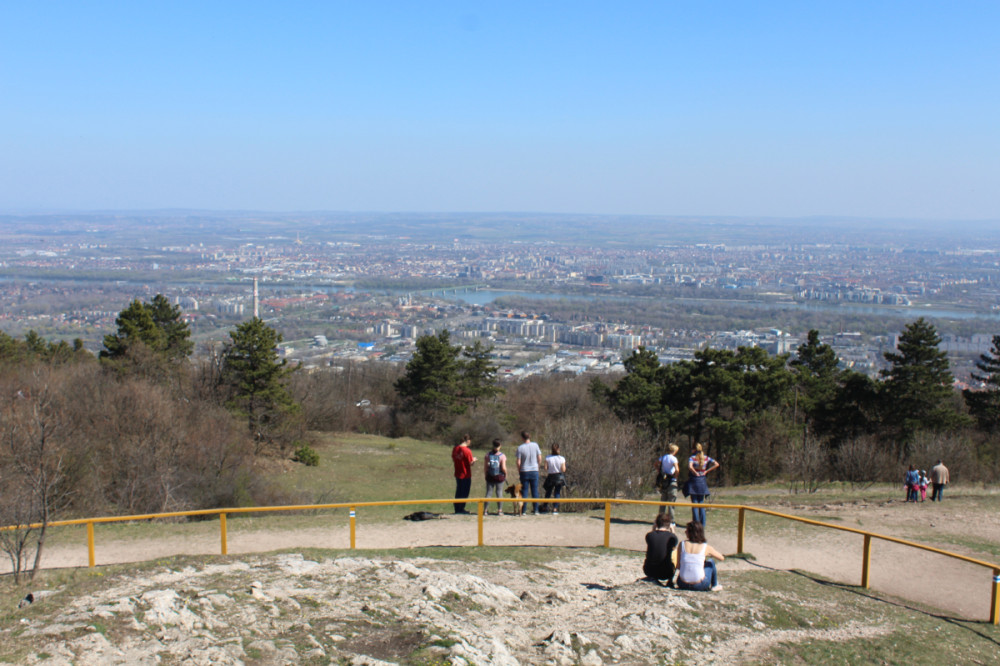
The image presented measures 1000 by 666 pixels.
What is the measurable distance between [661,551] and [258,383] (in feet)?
95.0

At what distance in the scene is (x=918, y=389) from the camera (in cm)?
3634

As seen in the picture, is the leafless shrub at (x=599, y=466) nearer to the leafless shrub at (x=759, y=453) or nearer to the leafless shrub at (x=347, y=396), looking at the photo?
the leafless shrub at (x=759, y=453)

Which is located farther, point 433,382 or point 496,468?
point 433,382

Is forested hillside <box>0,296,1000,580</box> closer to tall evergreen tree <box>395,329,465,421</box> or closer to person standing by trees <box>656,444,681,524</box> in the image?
tall evergreen tree <box>395,329,465,421</box>

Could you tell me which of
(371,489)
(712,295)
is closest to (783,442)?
(371,489)

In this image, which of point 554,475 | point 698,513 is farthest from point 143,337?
point 698,513

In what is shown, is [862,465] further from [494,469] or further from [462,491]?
[462,491]

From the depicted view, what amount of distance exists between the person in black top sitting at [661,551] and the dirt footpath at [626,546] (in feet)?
4.12

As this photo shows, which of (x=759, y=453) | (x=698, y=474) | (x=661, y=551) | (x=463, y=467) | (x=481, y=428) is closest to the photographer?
(x=661, y=551)

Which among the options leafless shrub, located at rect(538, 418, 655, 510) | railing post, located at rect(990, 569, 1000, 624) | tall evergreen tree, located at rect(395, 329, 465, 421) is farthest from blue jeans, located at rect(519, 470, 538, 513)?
tall evergreen tree, located at rect(395, 329, 465, 421)

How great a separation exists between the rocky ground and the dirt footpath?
1843mm

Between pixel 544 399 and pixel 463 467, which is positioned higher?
pixel 463 467

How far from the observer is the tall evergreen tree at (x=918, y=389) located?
119 ft

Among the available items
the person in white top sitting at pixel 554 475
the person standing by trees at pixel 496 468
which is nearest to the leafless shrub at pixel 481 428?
the person in white top sitting at pixel 554 475
